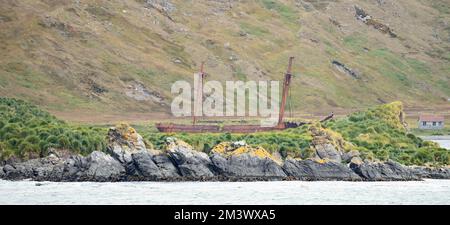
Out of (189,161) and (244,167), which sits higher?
(189,161)

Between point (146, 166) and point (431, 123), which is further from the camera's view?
point (431, 123)

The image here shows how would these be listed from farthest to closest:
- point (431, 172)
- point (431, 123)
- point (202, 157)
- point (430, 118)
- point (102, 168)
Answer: point (430, 118) → point (431, 123) → point (431, 172) → point (202, 157) → point (102, 168)

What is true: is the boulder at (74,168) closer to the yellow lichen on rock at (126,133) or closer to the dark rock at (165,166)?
the yellow lichen on rock at (126,133)

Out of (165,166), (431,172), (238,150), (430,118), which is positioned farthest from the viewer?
(430,118)

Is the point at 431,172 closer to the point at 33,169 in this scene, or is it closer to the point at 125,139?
the point at 125,139

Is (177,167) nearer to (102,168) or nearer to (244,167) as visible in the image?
(244,167)

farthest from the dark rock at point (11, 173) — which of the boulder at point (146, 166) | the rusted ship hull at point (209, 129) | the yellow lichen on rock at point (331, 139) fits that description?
the rusted ship hull at point (209, 129)

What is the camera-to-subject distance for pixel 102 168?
83.8 meters

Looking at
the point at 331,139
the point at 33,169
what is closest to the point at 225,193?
the point at 33,169

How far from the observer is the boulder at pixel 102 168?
273 ft

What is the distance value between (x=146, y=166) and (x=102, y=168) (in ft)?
10.7

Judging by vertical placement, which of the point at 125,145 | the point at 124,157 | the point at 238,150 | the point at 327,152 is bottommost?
the point at 124,157
